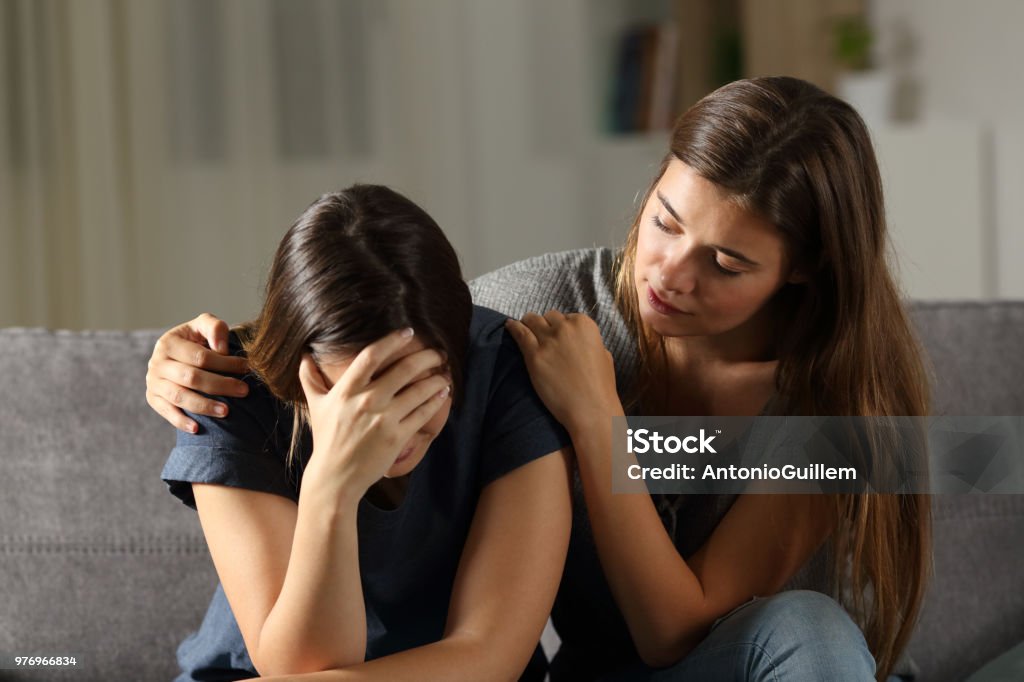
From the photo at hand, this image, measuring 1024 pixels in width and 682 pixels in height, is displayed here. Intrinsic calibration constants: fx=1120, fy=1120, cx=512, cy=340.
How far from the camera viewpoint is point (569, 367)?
1.20 meters

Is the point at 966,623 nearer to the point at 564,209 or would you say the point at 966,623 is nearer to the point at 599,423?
the point at 599,423

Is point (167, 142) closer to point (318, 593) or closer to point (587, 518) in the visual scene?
point (587, 518)

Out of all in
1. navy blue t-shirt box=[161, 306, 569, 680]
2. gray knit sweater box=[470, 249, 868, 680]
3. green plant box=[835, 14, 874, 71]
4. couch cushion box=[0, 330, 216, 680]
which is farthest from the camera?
green plant box=[835, 14, 874, 71]

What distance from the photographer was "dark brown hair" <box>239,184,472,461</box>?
3.42 feet

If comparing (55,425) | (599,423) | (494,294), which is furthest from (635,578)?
(55,425)

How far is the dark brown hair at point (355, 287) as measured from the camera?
1.04 m

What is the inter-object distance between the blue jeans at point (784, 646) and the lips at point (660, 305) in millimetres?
331

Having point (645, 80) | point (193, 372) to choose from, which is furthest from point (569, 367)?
point (645, 80)

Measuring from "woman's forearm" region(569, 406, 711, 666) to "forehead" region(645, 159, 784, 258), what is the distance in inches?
8.7

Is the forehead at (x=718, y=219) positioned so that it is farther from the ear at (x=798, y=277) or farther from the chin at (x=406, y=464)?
the chin at (x=406, y=464)

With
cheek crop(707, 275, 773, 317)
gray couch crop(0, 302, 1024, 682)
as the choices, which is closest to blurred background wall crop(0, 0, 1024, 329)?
gray couch crop(0, 302, 1024, 682)

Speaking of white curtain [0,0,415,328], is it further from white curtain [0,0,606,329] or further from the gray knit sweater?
the gray knit sweater


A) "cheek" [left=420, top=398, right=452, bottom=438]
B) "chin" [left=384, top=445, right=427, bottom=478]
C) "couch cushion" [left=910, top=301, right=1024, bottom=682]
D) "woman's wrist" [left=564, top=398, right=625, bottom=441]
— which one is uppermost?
"cheek" [left=420, top=398, right=452, bottom=438]

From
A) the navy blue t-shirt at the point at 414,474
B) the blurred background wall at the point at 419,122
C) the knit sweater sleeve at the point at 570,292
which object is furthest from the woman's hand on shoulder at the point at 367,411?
the blurred background wall at the point at 419,122
